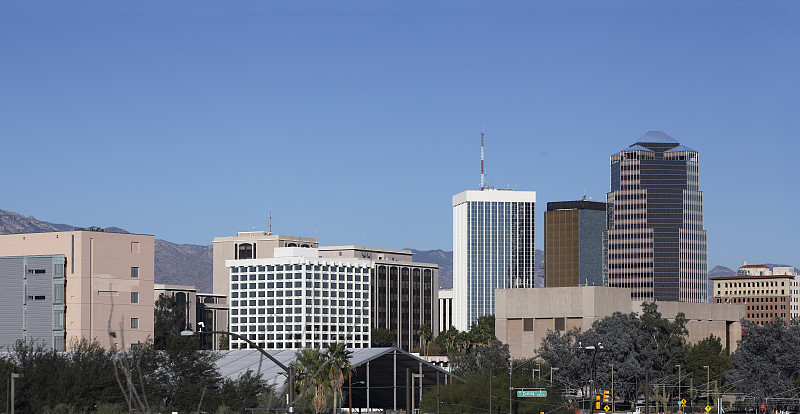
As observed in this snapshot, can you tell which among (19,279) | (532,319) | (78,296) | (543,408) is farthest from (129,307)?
(543,408)

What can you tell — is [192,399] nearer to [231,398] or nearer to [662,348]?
[231,398]

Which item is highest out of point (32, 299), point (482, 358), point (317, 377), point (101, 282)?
point (101, 282)

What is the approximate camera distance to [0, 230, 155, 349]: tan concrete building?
169250mm

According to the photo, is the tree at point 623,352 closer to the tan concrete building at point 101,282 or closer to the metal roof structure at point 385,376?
the metal roof structure at point 385,376


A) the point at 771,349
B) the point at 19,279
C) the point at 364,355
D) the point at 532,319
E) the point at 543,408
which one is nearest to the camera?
the point at 543,408

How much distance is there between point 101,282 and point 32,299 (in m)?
13.9

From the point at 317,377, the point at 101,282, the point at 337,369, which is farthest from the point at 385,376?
the point at 101,282

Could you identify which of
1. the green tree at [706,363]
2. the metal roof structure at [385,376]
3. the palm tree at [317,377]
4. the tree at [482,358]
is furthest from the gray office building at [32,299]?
the green tree at [706,363]

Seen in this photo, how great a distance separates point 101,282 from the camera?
169750 millimetres

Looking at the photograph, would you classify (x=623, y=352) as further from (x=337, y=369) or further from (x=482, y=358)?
(x=337, y=369)

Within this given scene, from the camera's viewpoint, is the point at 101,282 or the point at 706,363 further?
the point at 101,282

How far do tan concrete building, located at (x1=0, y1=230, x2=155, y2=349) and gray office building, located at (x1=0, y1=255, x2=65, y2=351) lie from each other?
5.05ft

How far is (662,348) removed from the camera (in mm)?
159000

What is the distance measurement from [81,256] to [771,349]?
104944 mm
